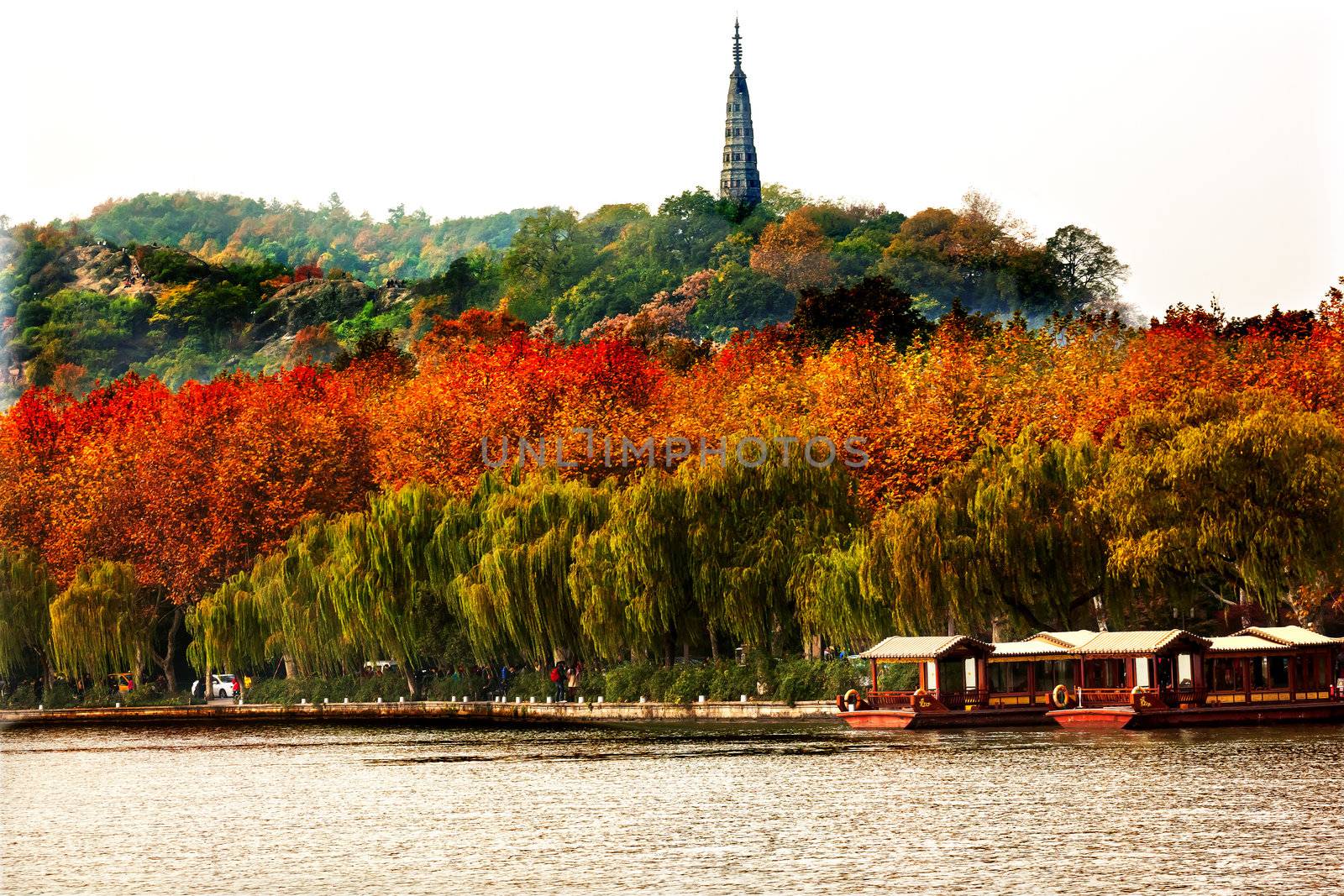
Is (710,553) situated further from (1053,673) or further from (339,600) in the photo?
(339,600)

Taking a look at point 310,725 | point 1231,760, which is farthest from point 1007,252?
point 1231,760

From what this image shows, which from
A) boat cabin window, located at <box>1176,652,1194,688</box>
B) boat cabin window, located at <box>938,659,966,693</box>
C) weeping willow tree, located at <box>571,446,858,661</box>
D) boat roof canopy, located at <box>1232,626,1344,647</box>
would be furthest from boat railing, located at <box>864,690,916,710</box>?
boat roof canopy, located at <box>1232,626,1344,647</box>

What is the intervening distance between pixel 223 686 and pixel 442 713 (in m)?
18.1

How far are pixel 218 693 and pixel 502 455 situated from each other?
1665 centimetres

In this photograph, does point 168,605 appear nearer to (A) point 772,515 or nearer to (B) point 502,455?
(B) point 502,455

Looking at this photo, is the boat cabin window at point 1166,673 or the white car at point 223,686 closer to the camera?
the boat cabin window at point 1166,673

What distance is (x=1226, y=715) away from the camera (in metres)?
60.2

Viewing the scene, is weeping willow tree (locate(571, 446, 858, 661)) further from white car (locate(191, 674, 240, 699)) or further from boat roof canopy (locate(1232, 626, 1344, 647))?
white car (locate(191, 674, 240, 699))

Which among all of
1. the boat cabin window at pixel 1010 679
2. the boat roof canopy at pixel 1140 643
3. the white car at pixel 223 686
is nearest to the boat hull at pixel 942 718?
the boat cabin window at pixel 1010 679

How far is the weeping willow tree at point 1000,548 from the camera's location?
6369 centimetres

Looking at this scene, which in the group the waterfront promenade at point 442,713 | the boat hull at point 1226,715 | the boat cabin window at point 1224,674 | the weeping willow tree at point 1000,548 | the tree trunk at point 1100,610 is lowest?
the boat hull at point 1226,715

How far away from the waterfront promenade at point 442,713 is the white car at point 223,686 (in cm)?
306

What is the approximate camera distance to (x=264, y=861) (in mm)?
36594

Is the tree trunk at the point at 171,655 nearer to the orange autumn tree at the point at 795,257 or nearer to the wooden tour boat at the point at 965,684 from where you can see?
the wooden tour boat at the point at 965,684
